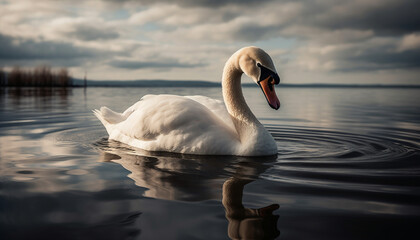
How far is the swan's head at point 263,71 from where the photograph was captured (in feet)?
17.7

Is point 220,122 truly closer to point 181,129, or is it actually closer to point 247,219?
point 181,129

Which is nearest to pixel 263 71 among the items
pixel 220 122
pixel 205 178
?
pixel 220 122

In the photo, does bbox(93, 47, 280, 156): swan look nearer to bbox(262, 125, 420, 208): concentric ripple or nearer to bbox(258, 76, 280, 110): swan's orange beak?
bbox(258, 76, 280, 110): swan's orange beak

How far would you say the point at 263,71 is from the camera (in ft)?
17.9

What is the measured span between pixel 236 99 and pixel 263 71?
0.84 metres

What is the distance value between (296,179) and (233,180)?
0.75 meters

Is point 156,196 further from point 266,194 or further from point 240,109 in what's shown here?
point 240,109

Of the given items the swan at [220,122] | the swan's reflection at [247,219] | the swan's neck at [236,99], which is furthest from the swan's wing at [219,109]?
the swan's reflection at [247,219]

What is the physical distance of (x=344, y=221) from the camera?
10.2 ft

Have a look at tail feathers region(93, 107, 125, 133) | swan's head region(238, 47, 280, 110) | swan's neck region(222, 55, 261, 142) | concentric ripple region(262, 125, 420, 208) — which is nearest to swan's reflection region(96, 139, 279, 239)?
concentric ripple region(262, 125, 420, 208)

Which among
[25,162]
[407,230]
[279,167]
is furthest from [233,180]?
[25,162]

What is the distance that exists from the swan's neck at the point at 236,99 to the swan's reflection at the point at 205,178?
604 mm

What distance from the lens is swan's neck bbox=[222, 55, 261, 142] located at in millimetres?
5906

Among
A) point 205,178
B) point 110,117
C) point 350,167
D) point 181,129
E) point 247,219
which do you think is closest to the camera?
point 247,219
